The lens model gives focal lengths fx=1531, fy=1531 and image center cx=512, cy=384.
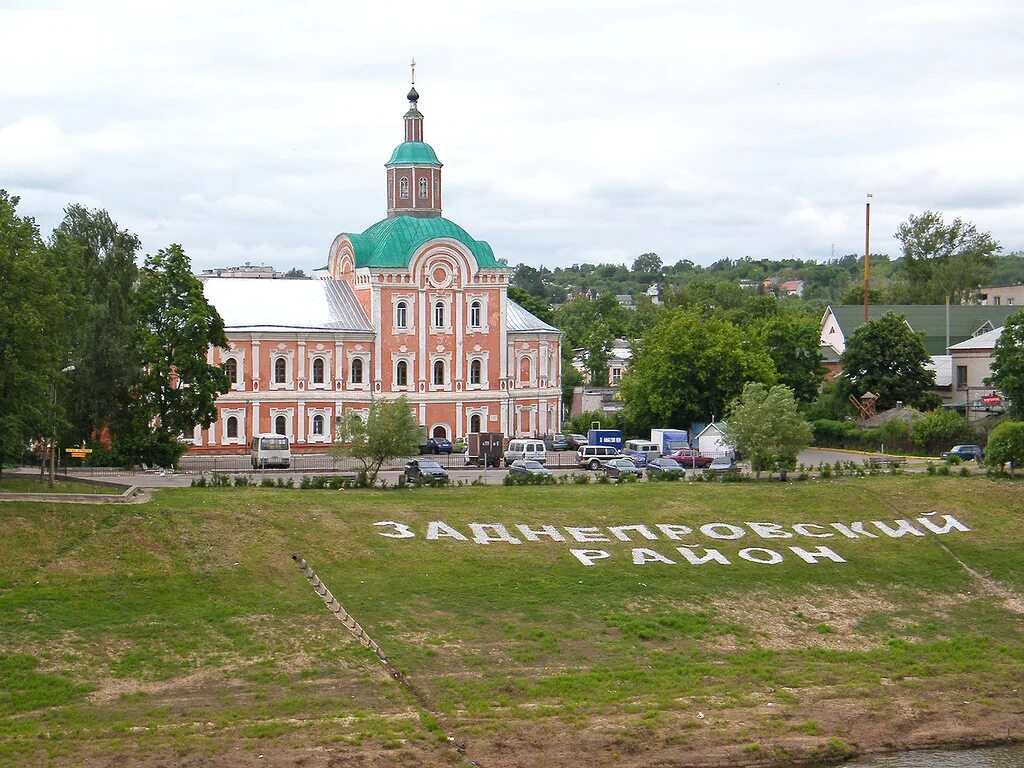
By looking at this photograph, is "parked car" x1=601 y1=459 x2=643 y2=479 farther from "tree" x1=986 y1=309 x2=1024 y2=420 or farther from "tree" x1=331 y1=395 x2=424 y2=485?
"tree" x1=986 y1=309 x2=1024 y2=420

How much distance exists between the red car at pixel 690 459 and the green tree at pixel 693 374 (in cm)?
840

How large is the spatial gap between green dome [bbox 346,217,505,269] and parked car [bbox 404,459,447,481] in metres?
22.3

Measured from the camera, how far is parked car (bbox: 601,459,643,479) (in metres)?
65.3

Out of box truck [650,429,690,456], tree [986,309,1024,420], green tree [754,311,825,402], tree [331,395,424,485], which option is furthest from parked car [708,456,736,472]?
green tree [754,311,825,402]

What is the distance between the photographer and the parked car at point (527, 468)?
62.2 metres

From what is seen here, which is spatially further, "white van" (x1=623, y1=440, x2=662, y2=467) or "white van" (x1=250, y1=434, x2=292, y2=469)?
"white van" (x1=623, y1=440, x2=662, y2=467)

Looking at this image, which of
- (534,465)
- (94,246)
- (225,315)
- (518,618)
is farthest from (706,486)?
(225,315)

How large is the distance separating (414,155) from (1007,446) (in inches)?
1696

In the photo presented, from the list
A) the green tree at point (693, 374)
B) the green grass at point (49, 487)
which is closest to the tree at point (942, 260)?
the green tree at point (693, 374)

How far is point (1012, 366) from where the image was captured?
80.2 m

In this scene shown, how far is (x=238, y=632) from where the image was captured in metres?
A: 40.0

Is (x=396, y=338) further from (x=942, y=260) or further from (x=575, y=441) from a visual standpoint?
(x=942, y=260)

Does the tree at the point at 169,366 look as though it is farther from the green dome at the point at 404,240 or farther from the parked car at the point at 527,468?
the green dome at the point at 404,240

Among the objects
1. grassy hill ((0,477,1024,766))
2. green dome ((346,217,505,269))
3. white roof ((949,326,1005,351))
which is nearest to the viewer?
grassy hill ((0,477,1024,766))
